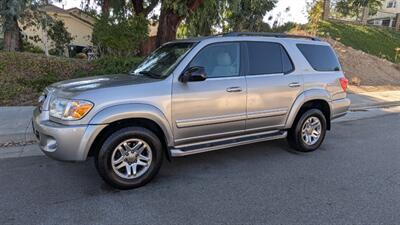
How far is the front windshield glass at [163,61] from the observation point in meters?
4.62

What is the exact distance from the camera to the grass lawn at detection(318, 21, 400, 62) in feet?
82.0

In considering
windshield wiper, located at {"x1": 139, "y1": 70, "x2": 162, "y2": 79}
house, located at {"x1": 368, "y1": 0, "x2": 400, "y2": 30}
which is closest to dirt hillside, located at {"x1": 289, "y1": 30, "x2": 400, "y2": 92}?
windshield wiper, located at {"x1": 139, "y1": 70, "x2": 162, "y2": 79}

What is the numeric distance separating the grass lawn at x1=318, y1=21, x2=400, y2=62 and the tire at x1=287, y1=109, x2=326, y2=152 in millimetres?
19350

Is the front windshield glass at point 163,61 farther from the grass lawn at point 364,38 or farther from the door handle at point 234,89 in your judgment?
the grass lawn at point 364,38

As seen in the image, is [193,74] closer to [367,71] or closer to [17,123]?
[17,123]

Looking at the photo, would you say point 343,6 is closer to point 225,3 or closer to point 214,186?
point 225,3

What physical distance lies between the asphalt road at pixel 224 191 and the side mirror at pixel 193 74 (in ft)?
4.36

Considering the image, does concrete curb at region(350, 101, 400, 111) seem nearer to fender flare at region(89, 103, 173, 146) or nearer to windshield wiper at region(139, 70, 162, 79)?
windshield wiper at region(139, 70, 162, 79)

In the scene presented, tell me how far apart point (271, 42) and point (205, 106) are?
167cm

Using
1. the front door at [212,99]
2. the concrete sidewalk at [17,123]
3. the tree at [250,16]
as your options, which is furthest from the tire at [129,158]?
the tree at [250,16]

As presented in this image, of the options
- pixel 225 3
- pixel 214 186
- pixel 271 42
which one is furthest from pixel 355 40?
pixel 214 186

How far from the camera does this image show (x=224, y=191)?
13.8ft

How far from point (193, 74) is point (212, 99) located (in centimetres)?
46

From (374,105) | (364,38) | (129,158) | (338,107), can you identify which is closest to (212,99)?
(129,158)
